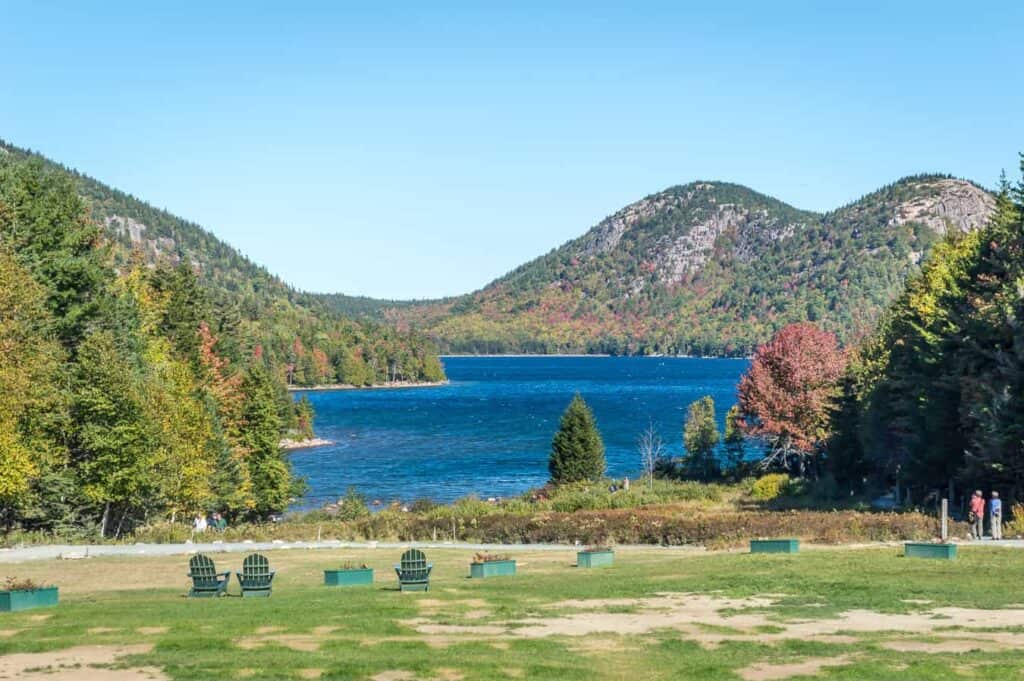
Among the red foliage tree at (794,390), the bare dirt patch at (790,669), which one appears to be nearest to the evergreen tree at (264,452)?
the red foliage tree at (794,390)

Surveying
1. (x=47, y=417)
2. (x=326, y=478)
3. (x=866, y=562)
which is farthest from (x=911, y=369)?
(x=326, y=478)

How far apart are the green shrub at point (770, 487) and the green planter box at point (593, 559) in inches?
1317

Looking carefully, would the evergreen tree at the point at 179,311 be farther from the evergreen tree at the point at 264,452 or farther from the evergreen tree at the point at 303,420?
the evergreen tree at the point at 303,420

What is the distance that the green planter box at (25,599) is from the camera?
22.5m

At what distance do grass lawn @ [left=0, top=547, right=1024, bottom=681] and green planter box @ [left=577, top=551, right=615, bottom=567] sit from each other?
77cm

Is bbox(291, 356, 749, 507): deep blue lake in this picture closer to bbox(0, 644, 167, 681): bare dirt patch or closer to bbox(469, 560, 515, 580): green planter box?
bbox(469, 560, 515, 580): green planter box

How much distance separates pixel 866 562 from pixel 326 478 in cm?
7391

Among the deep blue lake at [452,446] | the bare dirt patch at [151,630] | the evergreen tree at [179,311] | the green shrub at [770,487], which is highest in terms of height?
the evergreen tree at [179,311]

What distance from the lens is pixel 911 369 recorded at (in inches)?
2103

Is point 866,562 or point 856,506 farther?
point 856,506

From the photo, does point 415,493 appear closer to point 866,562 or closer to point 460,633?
point 866,562

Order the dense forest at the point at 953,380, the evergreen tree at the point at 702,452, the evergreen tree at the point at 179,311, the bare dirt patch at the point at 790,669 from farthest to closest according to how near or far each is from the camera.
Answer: the evergreen tree at the point at 702,452 < the evergreen tree at the point at 179,311 < the dense forest at the point at 953,380 < the bare dirt patch at the point at 790,669

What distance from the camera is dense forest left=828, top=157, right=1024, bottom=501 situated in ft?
133

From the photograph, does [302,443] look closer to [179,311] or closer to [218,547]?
[179,311]
